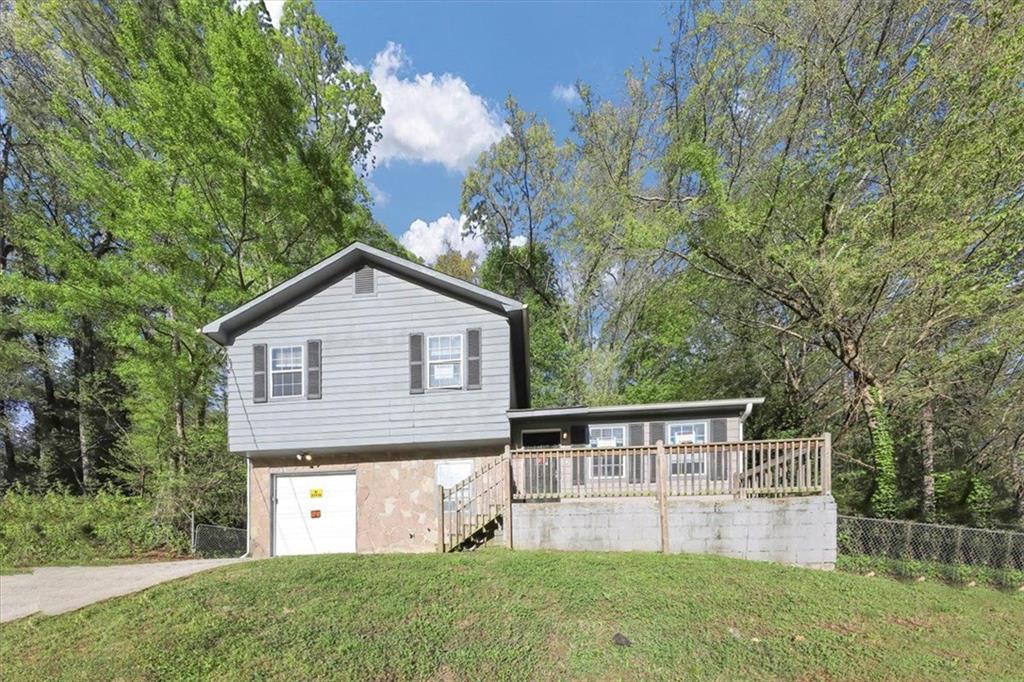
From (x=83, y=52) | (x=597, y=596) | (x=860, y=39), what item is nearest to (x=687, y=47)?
(x=860, y=39)

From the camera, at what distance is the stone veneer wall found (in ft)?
36.3

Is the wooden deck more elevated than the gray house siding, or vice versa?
the gray house siding

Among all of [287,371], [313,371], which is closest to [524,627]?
[313,371]

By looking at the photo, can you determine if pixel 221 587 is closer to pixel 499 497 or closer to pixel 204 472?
pixel 499 497

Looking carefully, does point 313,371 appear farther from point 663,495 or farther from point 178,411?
point 663,495

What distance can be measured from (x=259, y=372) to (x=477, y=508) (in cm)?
583

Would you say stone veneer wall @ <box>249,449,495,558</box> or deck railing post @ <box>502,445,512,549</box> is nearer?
deck railing post @ <box>502,445,512,549</box>

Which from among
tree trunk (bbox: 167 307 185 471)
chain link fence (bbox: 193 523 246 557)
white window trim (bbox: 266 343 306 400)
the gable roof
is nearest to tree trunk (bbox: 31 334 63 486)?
tree trunk (bbox: 167 307 185 471)

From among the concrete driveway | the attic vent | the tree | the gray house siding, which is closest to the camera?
the concrete driveway

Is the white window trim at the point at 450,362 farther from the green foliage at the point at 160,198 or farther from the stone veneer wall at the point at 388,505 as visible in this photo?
the green foliage at the point at 160,198

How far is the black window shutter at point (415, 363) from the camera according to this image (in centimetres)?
1114

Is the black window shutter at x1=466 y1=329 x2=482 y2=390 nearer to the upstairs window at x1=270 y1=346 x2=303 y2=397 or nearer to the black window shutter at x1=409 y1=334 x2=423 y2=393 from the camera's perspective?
the black window shutter at x1=409 y1=334 x2=423 y2=393

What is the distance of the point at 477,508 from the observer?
33.4 ft

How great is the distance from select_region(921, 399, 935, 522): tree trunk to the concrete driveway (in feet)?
51.2
